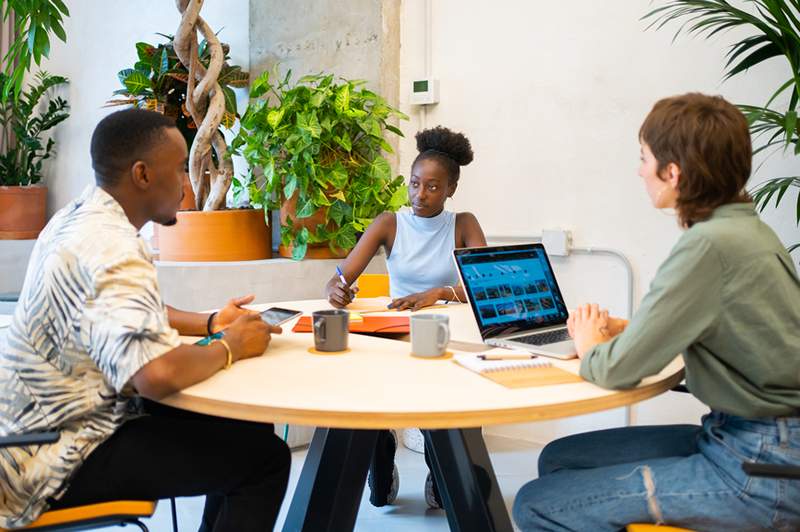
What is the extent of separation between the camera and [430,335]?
156 centimetres

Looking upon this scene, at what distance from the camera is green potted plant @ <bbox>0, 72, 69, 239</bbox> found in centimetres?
484

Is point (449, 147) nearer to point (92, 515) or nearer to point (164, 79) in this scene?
point (164, 79)

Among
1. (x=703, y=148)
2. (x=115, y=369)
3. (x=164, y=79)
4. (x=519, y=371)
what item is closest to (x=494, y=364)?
(x=519, y=371)

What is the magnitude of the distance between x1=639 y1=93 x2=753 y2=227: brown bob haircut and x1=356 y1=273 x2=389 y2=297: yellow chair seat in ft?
5.00

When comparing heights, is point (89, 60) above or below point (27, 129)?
above

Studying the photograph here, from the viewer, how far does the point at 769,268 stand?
1.27 metres

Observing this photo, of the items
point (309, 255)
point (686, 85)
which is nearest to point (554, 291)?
point (686, 85)

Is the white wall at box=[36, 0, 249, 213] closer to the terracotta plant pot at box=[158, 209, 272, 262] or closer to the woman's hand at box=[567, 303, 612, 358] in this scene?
the terracotta plant pot at box=[158, 209, 272, 262]

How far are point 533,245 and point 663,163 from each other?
1.83 ft

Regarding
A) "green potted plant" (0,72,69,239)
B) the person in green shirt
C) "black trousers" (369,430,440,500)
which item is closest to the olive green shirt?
the person in green shirt

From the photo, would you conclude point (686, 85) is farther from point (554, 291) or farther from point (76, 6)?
point (76, 6)

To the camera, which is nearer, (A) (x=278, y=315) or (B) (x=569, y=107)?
(A) (x=278, y=315)

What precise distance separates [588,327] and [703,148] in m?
0.42

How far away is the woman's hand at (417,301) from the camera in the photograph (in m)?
2.22
